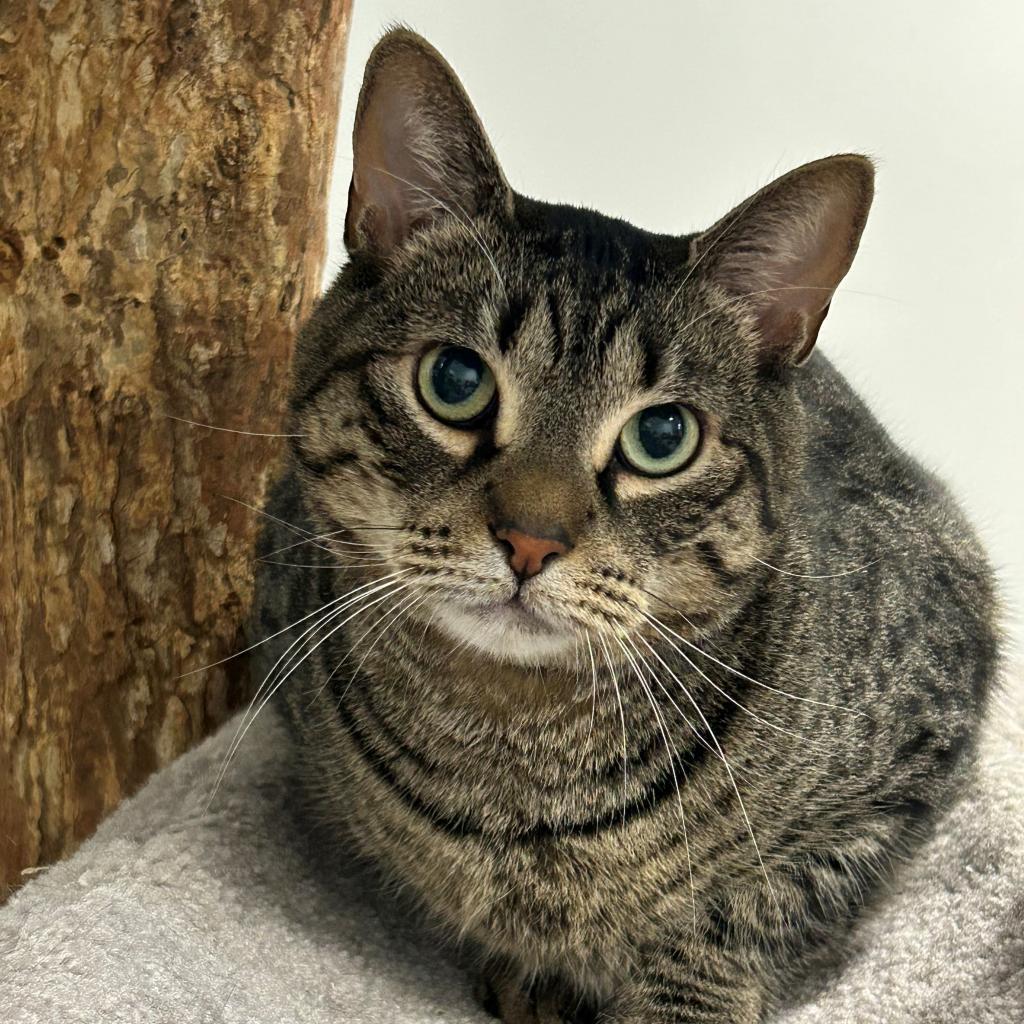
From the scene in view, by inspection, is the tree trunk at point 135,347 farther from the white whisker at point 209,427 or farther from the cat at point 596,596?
the cat at point 596,596

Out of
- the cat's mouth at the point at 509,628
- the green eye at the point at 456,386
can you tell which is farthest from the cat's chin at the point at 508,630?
the green eye at the point at 456,386

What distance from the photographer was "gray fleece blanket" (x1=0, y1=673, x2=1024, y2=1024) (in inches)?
39.6

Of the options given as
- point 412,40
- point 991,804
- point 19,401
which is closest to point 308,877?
point 19,401

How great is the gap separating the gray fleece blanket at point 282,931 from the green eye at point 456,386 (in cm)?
51

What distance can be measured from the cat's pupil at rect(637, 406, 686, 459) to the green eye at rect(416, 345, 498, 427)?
0.12m

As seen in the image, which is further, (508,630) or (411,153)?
(411,153)

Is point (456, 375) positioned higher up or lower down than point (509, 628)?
higher up

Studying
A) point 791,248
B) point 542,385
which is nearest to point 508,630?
point 542,385

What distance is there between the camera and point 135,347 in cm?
118

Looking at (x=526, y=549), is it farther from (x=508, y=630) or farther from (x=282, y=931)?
(x=282, y=931)

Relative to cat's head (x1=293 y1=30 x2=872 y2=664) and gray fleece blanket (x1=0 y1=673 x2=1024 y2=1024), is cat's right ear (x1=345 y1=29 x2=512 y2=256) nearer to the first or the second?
cat's head (x1=293 y1=30 x2=872 y2=664)

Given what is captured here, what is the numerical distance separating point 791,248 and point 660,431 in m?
0.20

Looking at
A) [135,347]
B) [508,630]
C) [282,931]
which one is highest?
[135,347]

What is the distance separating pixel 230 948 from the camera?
109 centimetres
